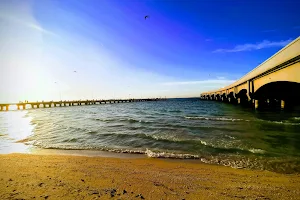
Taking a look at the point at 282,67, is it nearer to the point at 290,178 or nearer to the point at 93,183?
the point at 290,178

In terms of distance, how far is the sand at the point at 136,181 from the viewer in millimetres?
4441

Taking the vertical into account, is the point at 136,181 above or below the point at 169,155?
above

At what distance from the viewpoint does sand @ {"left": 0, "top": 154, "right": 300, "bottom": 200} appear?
4.44 meters

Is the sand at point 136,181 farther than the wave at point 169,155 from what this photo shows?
No

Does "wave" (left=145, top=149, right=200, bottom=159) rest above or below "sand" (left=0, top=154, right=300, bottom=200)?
below

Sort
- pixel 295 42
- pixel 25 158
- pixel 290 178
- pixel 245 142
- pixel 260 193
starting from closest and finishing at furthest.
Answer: pixel 260 193 < pixel 290 178 < pixel 25 158 < pixel 245 142 < pixel 295 42

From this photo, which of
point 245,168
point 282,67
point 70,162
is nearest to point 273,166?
point 245,168

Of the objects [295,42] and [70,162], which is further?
[295,42]

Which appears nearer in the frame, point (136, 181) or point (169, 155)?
point (136, 181)

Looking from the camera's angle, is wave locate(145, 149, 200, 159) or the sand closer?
the sand

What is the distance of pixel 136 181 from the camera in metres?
5.31

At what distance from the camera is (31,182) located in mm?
5227

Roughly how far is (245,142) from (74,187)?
951 centimetres

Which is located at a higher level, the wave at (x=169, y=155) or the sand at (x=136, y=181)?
the sand at (x=136, y=181)
